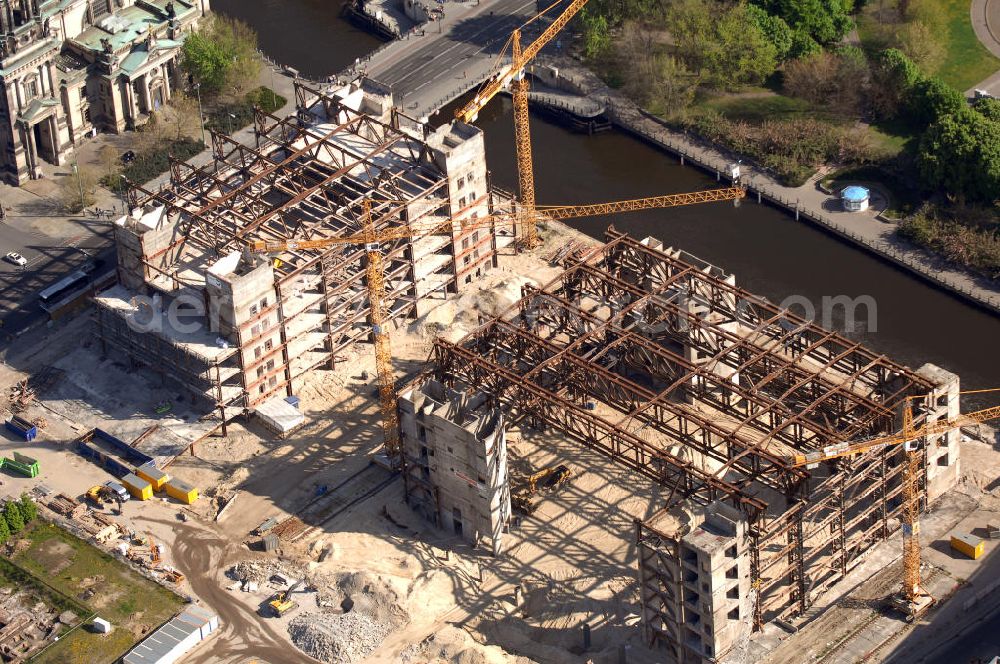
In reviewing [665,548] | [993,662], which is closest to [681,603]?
[665,548]

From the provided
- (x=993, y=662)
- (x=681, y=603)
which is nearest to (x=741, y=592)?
(x=681, y=603)

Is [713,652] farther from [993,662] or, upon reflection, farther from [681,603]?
[993,662]

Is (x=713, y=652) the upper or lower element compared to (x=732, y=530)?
lower

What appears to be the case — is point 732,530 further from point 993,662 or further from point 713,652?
point 993,662

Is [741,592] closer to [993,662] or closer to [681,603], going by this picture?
[681,603]

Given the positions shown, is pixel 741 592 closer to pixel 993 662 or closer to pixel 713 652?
pixel 713 652
